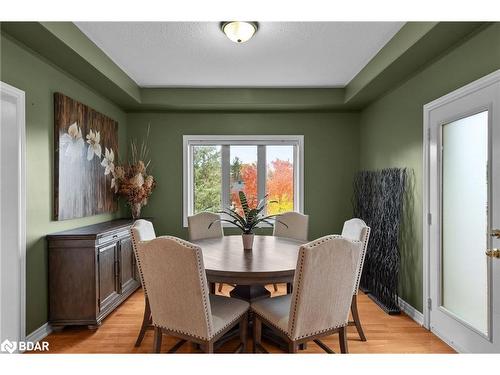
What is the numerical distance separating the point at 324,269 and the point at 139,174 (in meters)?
3.02

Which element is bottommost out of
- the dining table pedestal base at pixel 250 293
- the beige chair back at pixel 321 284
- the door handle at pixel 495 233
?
the dining table pedestal base at pixel 250 293

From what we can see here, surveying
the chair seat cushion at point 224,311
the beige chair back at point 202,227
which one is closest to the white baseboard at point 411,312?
the chair seat cushion at point 224,311

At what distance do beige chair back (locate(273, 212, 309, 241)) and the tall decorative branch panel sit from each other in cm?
83

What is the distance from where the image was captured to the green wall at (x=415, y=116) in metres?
2.27

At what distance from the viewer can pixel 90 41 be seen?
287 centimetres

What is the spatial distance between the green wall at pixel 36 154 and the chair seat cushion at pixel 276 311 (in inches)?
70.2

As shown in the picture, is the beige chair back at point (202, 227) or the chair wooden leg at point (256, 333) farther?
the beige chair back at point (202, 227)

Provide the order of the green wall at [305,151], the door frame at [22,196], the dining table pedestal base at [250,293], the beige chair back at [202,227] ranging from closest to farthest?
the door frame at [22,196]
the dining table pedestal base at [250,293]
the beige chair back at [202,227]
the green wall at [305,151]

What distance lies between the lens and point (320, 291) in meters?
1.91

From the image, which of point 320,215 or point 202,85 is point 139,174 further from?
point 320,215

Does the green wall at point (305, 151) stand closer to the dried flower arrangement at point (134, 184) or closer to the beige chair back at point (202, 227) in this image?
the dried flower arrangement at point (134, 184)

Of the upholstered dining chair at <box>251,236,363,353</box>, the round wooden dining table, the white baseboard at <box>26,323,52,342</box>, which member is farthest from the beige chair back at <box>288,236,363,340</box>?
the white baseboard at <box>26,323,52,342</box>

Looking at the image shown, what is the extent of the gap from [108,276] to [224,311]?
5.05ft
